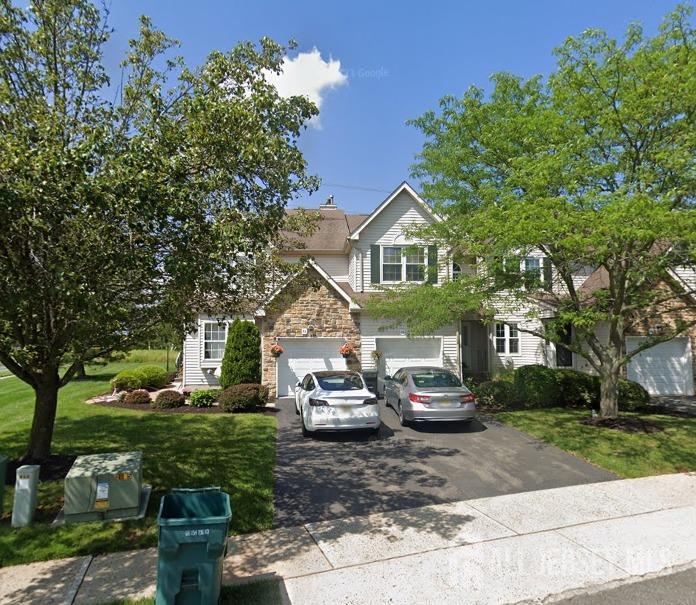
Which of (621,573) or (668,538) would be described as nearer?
(621,573)

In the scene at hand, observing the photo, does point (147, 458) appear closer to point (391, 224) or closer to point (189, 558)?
point (189, 558)

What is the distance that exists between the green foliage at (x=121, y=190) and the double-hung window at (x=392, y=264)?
443 inches

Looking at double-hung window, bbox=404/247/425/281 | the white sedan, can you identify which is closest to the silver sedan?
the white sedan

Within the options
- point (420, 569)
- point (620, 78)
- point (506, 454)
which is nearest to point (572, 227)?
point (620, 78)

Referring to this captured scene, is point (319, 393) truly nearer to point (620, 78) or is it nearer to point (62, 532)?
point (62, 532)

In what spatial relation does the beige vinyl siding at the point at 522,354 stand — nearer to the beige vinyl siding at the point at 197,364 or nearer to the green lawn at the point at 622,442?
the green lawn at the point at 622,442

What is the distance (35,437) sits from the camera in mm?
7578

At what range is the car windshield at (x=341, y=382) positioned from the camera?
35.7 ft

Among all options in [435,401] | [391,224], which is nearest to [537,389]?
[435,401]

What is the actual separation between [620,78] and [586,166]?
215 centimetres

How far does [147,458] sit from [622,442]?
390 inches

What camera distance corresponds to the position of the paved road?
4.27 meters

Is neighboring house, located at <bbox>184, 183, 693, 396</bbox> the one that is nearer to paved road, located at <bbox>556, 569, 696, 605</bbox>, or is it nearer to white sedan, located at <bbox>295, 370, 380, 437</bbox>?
white sedan, located at <bbox>295, 370, 380, 437</bbox>

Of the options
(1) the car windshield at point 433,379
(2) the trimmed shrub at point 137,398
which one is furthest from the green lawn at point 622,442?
(2) the trimmed shrub at point 137,398
